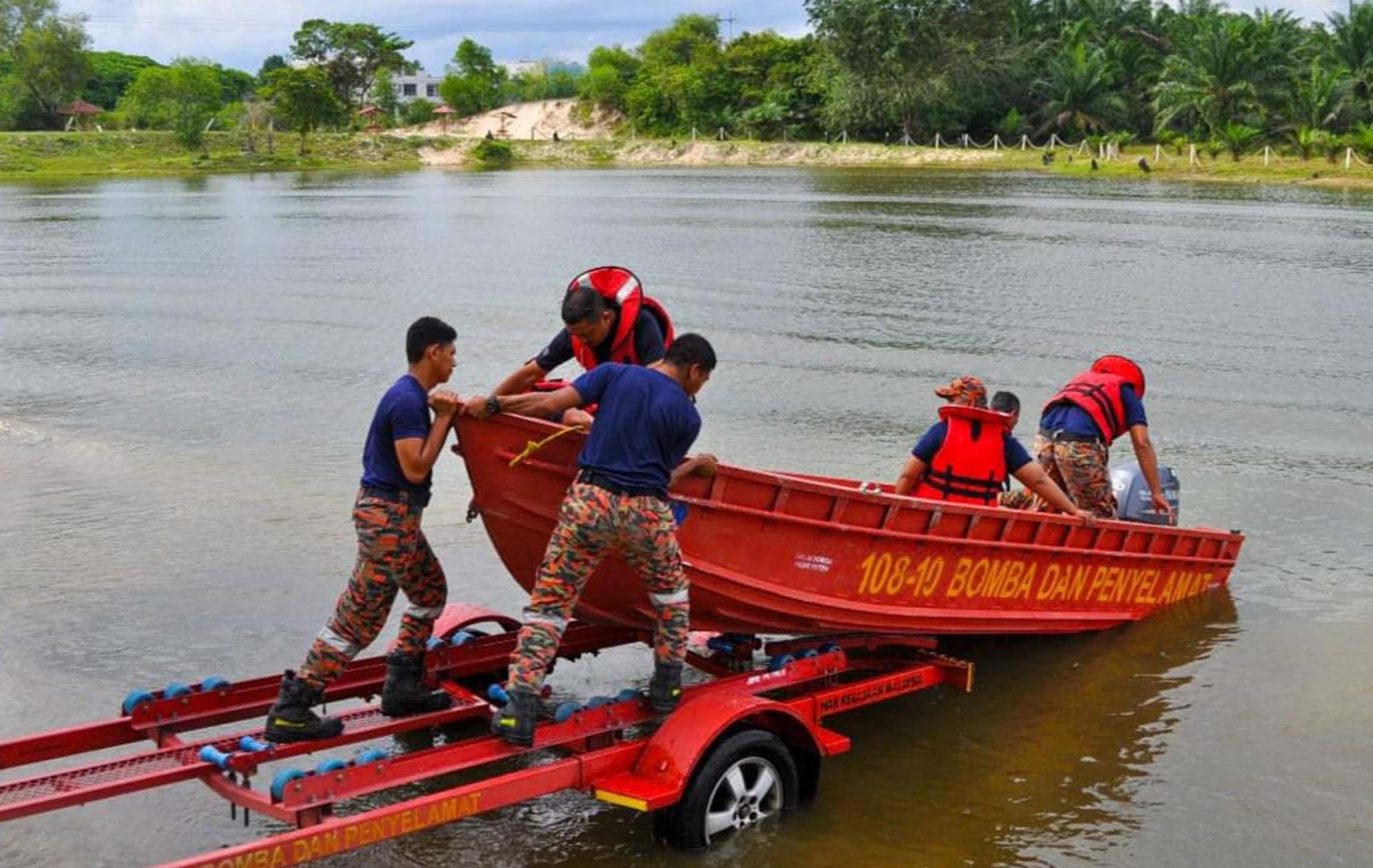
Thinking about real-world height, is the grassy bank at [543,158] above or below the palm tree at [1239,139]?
below

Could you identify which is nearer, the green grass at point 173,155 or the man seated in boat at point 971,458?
the man seated in boat at point 971,458

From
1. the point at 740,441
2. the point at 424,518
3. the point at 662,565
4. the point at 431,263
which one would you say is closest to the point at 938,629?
the point at 662,565

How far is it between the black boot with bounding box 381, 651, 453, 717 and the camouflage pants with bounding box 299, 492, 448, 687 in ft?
1.02

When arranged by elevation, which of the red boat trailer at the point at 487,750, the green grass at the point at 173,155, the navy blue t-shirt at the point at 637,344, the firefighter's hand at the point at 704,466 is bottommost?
the red boat trailer at the point at 487,750

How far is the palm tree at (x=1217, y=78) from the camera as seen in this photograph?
205 ft

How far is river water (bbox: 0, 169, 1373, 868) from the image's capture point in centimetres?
665

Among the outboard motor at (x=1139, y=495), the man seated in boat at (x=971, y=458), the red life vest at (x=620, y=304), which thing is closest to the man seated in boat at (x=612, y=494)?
the red life vest at (x=620, y=304)

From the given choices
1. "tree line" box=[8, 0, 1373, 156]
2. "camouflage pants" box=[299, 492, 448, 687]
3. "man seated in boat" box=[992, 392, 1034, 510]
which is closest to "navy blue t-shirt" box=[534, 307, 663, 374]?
"camouflage pants" box=[299, 492, 448, 687]

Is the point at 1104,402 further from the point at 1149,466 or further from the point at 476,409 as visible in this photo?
the point at 476,409

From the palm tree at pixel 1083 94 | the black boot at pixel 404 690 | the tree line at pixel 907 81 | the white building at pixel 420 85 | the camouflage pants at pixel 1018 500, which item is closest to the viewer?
the black boot at pixel 404 690

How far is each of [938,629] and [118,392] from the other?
1182cm

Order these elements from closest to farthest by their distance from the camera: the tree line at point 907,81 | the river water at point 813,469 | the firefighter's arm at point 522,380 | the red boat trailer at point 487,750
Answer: the red boat trailer at point 487,750, the river water at point 813,469, the firefighter's arm at point 522,380, the tree line at point 907,81

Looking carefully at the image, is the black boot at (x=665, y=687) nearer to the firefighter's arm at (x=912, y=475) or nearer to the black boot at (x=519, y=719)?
the black boot at (x=519, y=719)

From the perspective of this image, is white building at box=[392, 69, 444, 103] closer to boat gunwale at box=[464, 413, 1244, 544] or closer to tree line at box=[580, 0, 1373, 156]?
tree line at box=[580, 0, 1373, 156]
